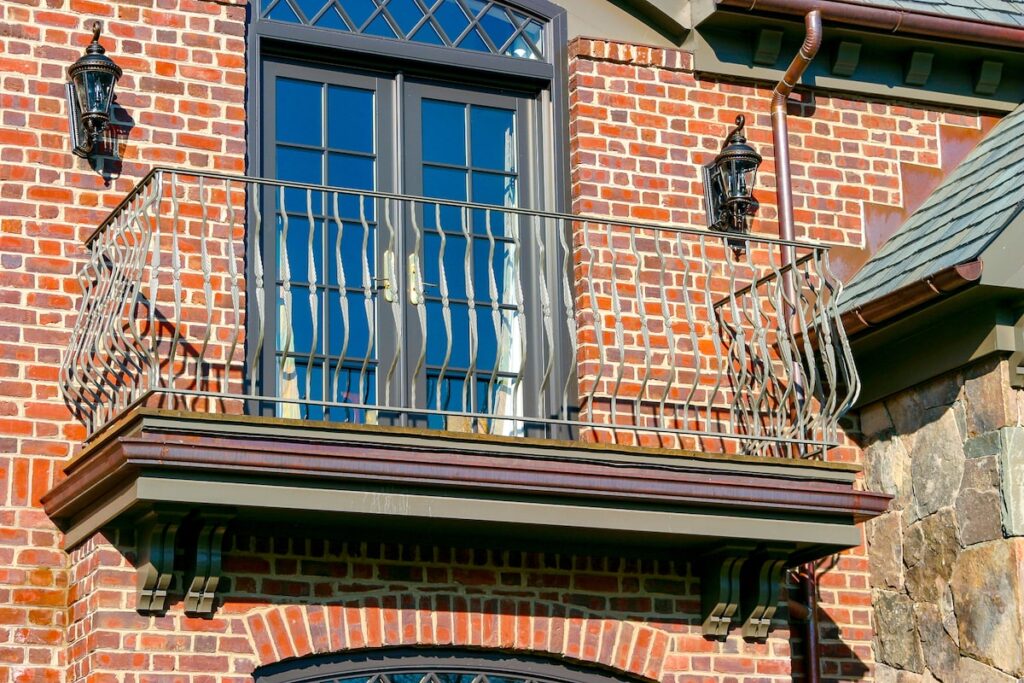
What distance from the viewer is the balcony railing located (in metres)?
9.28

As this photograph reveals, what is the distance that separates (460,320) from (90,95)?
2.30m

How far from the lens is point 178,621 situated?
8781mm

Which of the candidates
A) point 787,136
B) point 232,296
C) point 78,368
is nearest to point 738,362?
point 787,136

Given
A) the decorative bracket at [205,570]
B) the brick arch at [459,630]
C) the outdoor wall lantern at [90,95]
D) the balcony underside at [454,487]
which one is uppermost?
the outdoor wall lantern at [90,95]

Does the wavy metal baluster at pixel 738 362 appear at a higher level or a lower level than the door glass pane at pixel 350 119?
lower

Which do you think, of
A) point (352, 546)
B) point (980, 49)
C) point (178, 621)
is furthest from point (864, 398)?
point (178, 621)

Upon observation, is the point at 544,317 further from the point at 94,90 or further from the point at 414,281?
the point at 94,90

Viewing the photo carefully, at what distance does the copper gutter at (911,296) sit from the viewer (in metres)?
9.57

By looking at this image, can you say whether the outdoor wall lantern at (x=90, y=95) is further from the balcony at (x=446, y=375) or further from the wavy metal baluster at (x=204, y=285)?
the wavy metal baluster at (x=204, y=285)

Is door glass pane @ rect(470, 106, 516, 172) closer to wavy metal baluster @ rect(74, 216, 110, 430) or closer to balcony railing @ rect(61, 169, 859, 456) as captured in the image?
balcony railing @ rect(61, 169, 859, 456)

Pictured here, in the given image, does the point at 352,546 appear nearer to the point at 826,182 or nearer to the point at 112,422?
the point at 112,422

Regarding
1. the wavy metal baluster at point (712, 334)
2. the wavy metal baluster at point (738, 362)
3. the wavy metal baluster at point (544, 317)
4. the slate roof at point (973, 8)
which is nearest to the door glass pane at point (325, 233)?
the wavy metal baluster at point (544, 317)

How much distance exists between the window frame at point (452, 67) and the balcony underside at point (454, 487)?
2.88ft

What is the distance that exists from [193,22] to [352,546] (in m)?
2.99
